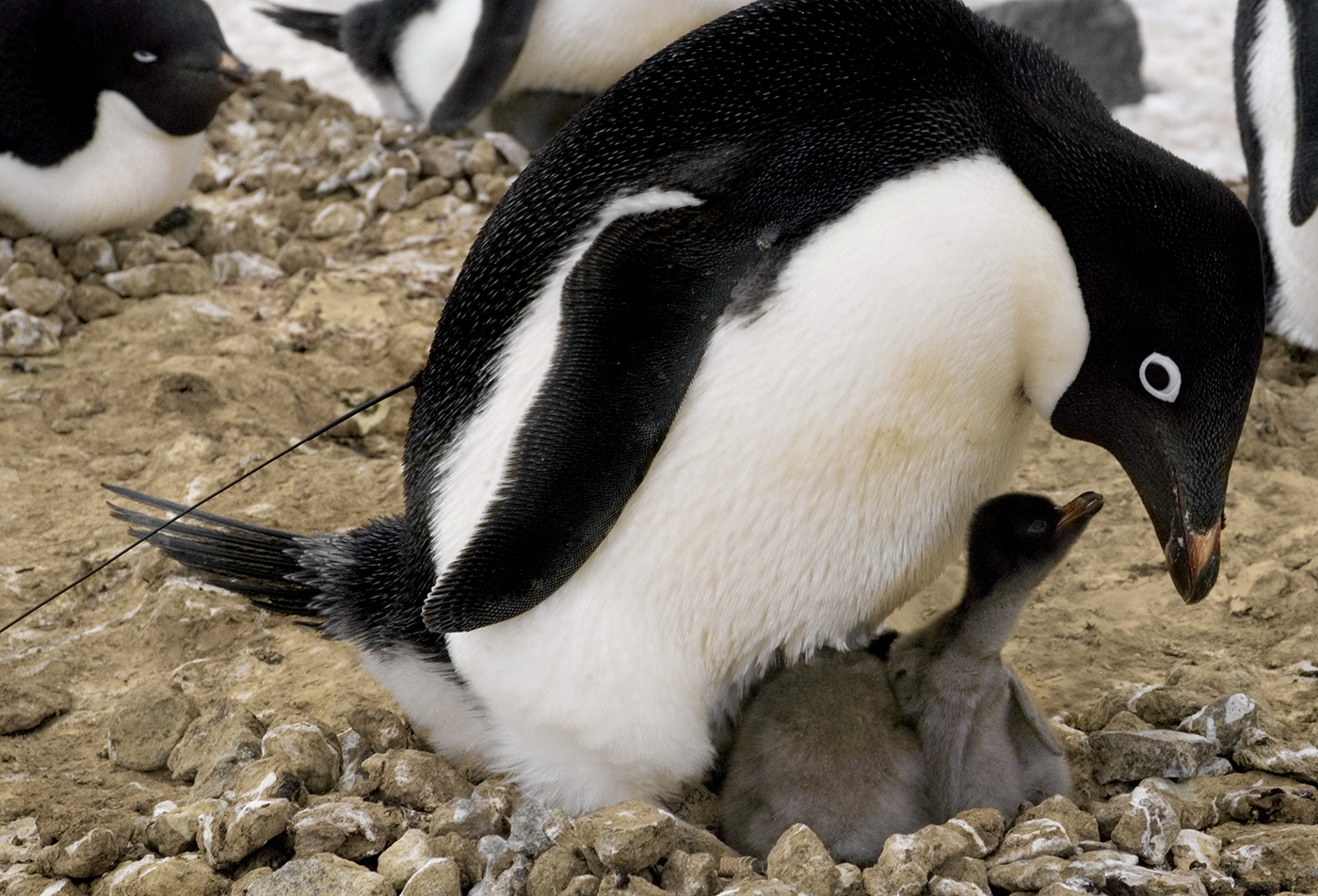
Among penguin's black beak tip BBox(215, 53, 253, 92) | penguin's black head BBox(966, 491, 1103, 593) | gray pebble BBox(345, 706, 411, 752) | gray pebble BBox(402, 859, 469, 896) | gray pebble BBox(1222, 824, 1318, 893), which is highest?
penguin's black head BBox(966, 491, 1103, 593)

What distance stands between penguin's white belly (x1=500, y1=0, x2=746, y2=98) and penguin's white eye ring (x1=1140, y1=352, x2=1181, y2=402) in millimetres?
2720

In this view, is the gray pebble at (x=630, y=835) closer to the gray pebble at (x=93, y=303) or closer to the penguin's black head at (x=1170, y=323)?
the penguin's black head at (x=1170, y=323)

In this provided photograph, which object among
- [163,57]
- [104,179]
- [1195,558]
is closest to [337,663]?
[1195,558]

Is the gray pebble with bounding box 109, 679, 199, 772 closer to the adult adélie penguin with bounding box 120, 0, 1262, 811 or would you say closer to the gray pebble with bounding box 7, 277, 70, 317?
the adult adélie penguin with bounding box 120, 0, 1262, 811

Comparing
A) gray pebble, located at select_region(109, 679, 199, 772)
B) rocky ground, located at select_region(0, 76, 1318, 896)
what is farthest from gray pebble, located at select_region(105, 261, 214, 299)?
gray pebble, located at select_region(109, 679, 199, 772)

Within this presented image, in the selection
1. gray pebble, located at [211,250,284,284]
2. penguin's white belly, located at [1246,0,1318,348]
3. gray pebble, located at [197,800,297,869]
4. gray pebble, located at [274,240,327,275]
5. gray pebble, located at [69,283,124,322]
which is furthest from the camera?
gray pebble, located at [274,240,327,275]

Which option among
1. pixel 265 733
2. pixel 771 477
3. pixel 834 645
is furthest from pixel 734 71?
pixel 265 733

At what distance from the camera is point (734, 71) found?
1.57m

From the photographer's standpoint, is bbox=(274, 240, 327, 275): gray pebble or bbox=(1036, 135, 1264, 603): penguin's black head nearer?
bbox=(1036, 135, 1264, 603): penguin's black head

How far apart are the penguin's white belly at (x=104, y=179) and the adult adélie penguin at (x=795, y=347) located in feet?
7.09

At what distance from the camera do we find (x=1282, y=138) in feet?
10.3

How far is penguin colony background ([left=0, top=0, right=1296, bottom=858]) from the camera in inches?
57.9

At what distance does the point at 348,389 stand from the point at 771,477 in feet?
5.83

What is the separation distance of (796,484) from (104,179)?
257 cm
